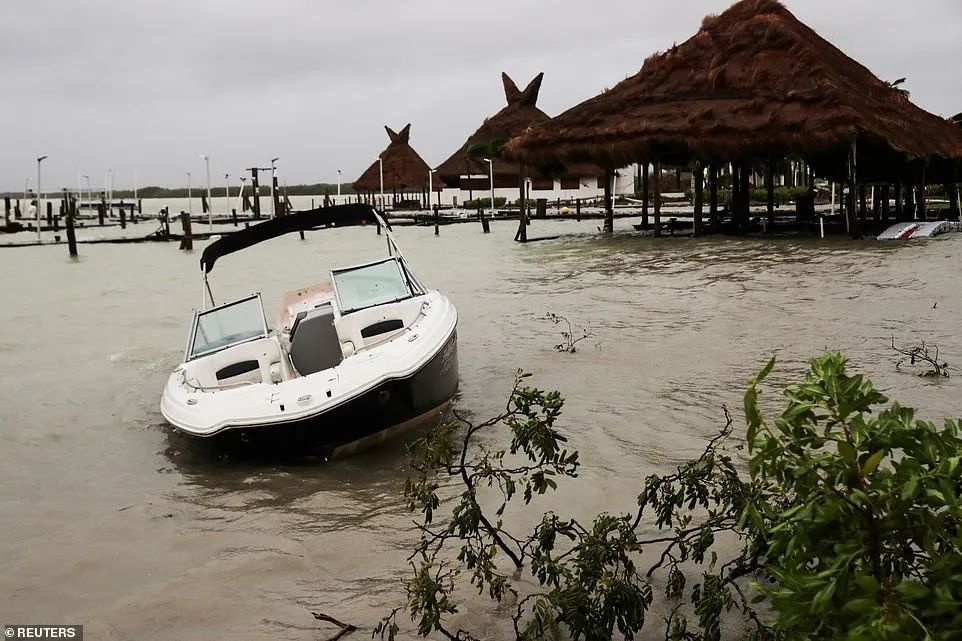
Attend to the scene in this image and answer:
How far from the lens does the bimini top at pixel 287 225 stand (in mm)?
8734

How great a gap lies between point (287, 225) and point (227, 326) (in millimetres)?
1392

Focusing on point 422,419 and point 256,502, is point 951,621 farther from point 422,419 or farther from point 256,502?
point 422,419

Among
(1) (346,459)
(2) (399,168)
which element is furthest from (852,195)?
(2) (399,168)

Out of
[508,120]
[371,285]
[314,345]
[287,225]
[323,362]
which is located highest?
[508,120]

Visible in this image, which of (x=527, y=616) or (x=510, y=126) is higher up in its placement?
(x=510, y=126)

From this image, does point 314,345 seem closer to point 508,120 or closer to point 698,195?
point 698,195

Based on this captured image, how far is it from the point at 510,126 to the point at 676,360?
39500mm

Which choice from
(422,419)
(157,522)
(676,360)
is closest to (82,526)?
(157,522)

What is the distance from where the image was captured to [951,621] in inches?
85.3

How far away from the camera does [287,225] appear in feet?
29.1

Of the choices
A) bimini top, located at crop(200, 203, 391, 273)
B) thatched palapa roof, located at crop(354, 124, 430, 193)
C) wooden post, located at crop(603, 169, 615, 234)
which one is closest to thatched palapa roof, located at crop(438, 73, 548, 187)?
thatched palapa roof, located at crop(354, 124, 430, 193)

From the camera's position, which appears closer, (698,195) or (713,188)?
(698,195)

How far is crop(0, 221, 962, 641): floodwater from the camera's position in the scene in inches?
185

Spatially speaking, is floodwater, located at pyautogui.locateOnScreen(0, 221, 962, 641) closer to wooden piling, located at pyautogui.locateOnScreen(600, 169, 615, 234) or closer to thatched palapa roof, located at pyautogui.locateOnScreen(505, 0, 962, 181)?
thatched palapa roof, located at pyautogui.locateOnScreen(505, 0, 962, 181)
